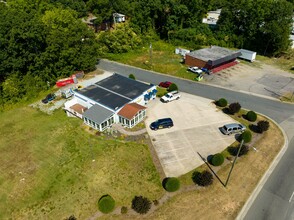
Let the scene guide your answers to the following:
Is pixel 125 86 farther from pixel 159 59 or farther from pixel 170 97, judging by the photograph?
pixel 159 59

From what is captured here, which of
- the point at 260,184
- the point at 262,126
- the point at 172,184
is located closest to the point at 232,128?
the point at 262,126

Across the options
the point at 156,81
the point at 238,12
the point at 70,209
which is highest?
the point at 238,12

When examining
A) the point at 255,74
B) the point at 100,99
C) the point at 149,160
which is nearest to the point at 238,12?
the point at 255,74

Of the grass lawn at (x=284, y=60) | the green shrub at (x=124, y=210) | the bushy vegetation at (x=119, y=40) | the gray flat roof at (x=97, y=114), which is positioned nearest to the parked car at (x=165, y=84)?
the gray flat roof at (x=97, y=114)

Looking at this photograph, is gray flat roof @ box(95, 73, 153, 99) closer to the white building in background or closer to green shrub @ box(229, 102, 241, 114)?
green shrub @ box(229, 102, 241, 114)

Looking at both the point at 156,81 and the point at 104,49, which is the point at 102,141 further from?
the point at 104,49

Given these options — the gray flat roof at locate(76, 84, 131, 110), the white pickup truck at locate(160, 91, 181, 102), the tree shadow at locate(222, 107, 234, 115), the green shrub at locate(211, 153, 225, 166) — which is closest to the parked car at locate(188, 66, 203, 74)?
the white pickup truck at locate(160, 91, 181, 102)
